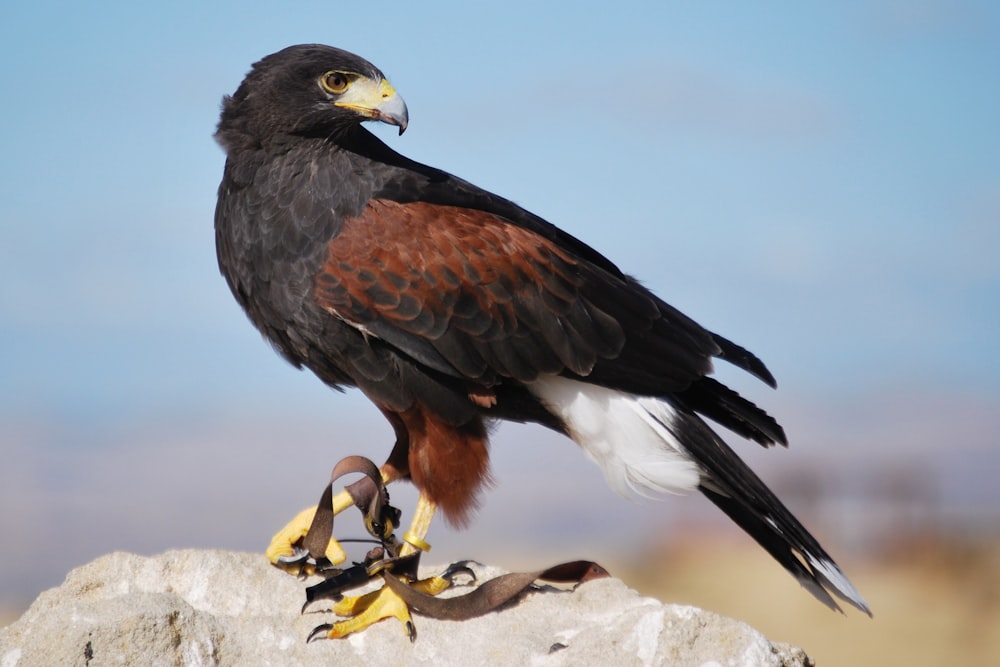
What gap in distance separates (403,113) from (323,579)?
2.26 m

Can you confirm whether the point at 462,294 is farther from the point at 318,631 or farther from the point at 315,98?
the point at 318,631

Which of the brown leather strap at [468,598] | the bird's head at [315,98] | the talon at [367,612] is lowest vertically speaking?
the talon at [367,612]

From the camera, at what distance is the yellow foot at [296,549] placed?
16.1 ft

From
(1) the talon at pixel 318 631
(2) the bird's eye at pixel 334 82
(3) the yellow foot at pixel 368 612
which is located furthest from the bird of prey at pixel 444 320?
(1) the talon at pixel 318 631

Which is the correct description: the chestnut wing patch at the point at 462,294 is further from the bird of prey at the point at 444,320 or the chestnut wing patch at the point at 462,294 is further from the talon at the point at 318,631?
the talon at the point at 318,631

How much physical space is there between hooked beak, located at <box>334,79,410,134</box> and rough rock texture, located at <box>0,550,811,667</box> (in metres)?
2.20

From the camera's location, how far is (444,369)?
466 cm

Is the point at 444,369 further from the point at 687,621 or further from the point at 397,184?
the point at 687,621

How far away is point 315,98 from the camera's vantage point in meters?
4.92

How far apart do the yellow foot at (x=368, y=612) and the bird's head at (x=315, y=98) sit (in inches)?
86.0

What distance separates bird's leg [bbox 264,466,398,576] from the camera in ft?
16.1

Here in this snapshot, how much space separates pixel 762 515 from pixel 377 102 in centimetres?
267

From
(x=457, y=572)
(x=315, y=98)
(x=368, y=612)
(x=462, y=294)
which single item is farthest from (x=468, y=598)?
(x=315, y=98)

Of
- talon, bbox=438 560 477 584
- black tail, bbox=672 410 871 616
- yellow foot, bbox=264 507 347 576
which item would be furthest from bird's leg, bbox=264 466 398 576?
black tail, bbox=672 410 871 616
